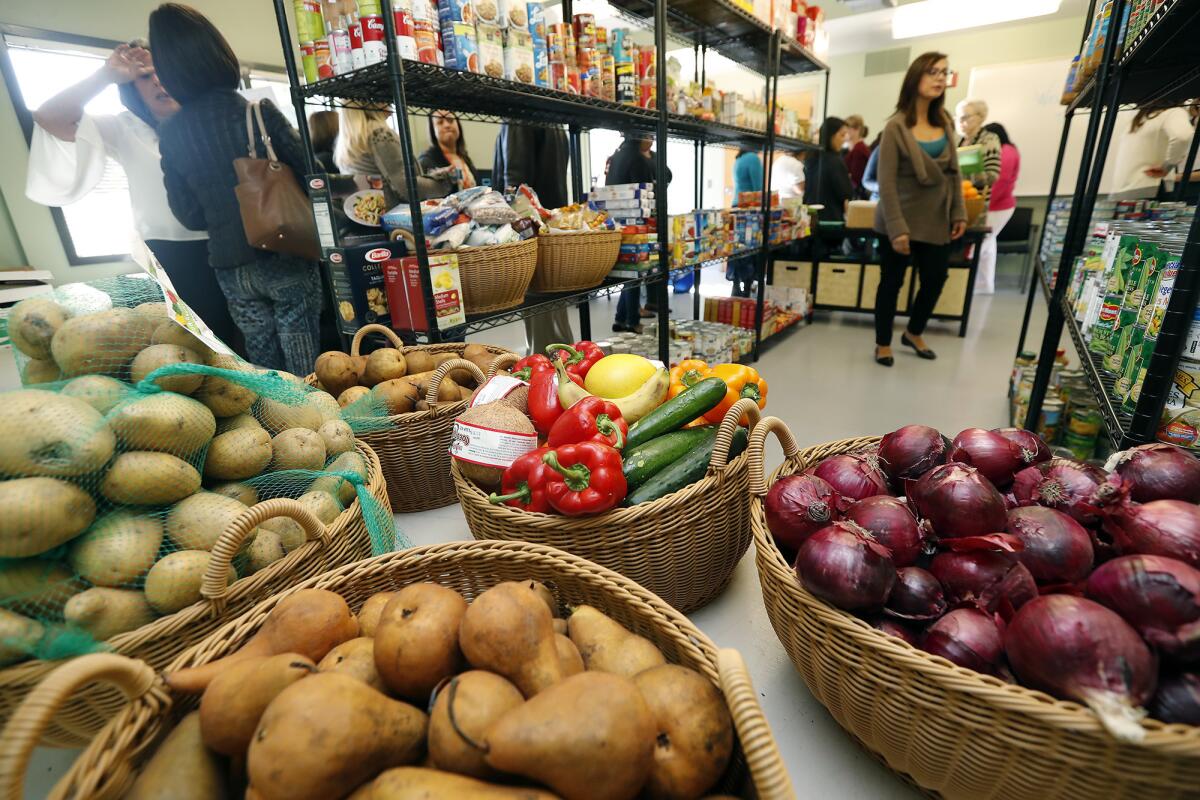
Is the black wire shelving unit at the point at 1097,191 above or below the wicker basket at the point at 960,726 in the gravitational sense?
above

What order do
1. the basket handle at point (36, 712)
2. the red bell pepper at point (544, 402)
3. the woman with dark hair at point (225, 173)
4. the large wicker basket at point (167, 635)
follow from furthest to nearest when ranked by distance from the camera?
the woman with dark hair at point (225, 173) < the red bell pepper at point (544, 402) < the large wicker basket at point (167, 635) < the basket handle at point (36, 712)

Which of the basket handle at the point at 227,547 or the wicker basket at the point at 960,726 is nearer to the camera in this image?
the wicker basket at the point at 960,726

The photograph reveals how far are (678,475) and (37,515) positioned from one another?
0.91m

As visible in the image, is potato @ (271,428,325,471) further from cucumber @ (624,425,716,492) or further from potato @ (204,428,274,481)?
cucumber @ (624,425,716,492)

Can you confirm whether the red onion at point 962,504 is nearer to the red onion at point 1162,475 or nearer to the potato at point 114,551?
the red onion at point 1162,475

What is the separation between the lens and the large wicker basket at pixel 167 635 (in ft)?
2.22

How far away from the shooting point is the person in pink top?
19.1 feet

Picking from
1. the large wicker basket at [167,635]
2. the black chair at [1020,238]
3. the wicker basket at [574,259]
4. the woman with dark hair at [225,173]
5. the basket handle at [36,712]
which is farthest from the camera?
the black chair at [1020,238]

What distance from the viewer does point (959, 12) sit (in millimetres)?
5188

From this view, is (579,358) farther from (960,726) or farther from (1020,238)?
(1020,238)

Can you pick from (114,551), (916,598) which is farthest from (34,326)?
(916,598)

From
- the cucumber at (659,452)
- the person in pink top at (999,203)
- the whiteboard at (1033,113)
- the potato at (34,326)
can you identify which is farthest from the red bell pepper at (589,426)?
the whiteboard at (1033,113)

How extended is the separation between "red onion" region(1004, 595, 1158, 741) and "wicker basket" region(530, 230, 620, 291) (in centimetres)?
180

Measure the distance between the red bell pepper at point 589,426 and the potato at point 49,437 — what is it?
2.31ft
